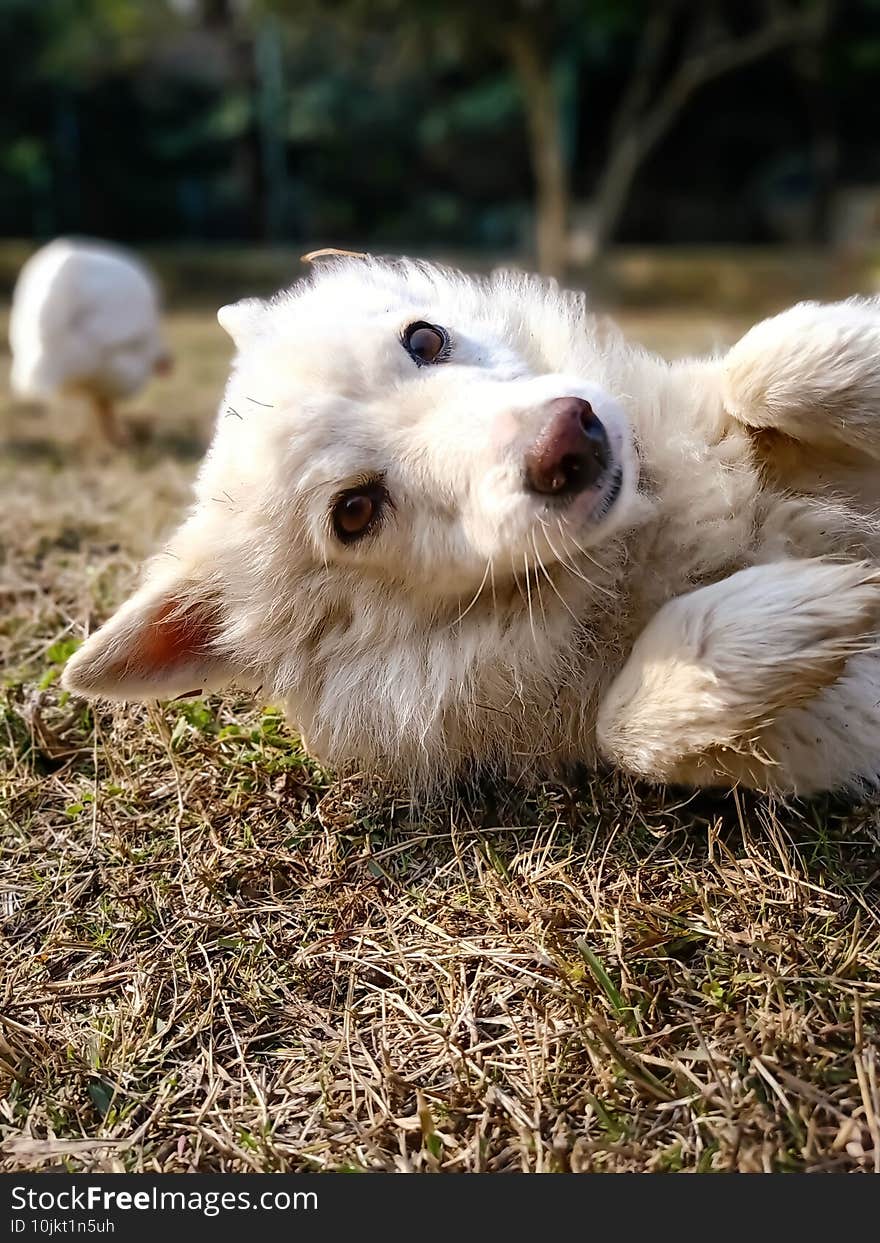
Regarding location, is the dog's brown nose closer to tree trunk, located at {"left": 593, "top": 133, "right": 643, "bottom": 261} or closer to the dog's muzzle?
the dog's muzzle

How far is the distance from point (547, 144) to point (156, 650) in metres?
14.8

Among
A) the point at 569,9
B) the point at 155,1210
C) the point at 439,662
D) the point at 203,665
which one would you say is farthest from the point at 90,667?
the point at 569,9

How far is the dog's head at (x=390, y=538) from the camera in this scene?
85.0 inches

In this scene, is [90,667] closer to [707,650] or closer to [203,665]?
[203,665]

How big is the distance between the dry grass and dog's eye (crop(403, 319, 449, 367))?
1.06 metres

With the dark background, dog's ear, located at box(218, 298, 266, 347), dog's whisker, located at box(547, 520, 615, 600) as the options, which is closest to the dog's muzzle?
dog's whisker, located at box(547, 520, 615, 600)

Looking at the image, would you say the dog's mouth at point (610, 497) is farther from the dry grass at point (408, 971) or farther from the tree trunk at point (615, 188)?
the tree trunk at point (615, 188)

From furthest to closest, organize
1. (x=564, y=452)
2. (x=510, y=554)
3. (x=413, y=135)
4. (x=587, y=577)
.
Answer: (x=413, y=135) < (x=587, y=577) < (x=510, y=554) < (x=564, y=452)

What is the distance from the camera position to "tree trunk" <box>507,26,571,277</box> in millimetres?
14695

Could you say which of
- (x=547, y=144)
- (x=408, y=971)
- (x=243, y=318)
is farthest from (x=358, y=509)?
(x=547, y=144)

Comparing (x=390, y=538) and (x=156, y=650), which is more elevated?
(x=390, y=538)

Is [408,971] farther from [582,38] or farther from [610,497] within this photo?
[582,38]

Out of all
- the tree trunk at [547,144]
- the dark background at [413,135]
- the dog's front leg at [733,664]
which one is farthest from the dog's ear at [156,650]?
the dark background at [413,135]

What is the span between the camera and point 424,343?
2.47 metres
